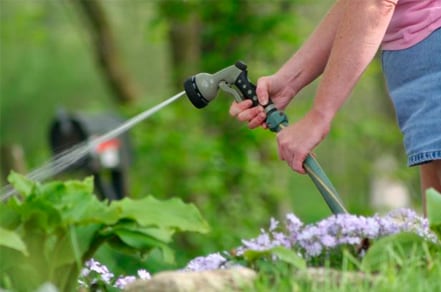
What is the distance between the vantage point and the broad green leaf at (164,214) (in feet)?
9.50

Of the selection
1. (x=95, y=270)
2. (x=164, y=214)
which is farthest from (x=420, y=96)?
(x=95, y=270)

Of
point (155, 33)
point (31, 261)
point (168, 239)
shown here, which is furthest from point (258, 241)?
point (155, 33)

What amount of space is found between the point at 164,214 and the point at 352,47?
76 cm

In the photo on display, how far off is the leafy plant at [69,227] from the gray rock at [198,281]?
0.23 m

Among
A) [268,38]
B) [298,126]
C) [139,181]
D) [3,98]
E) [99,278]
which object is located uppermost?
[3,98]

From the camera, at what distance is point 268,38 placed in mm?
10359

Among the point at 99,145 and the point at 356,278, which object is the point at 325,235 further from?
the point at 99,145

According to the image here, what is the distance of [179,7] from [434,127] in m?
7.14

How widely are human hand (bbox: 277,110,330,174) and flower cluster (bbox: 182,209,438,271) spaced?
228 mm

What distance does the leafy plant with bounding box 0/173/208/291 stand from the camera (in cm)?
288

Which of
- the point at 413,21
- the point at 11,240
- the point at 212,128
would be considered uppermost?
the point at 212,128

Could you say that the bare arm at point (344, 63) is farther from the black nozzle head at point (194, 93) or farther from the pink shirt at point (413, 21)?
the black nozzle head at point (194, 93)

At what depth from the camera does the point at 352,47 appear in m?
3.32

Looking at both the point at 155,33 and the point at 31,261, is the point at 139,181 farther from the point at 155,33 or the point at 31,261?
the point at 31,261
